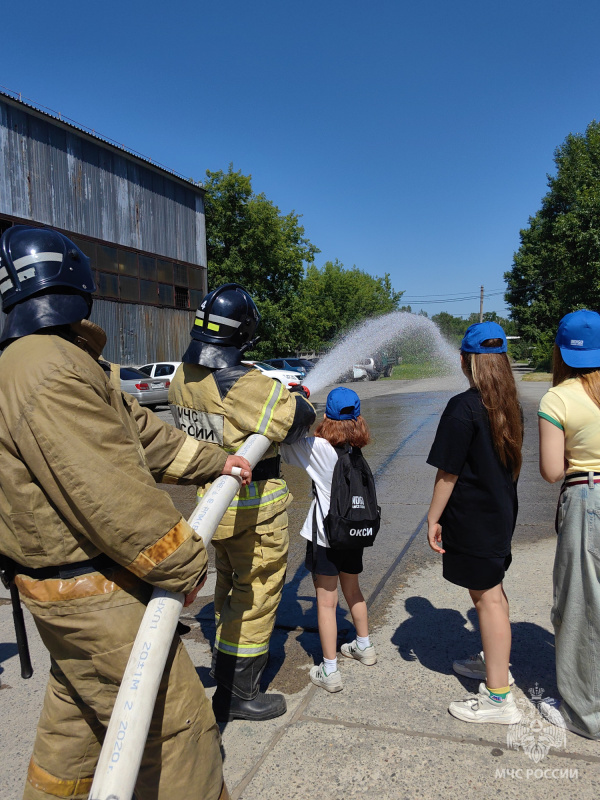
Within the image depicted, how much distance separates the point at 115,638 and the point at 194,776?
50cm

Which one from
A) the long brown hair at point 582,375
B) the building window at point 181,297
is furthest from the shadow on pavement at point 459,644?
the building window at point 181,297

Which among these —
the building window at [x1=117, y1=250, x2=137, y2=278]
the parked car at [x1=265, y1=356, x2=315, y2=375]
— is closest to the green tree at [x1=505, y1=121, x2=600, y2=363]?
the parked car at [x1=265, y1=356, x2=315, y2=375]

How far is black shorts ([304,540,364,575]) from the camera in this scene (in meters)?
3.15

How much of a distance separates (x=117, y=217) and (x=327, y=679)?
20685mm

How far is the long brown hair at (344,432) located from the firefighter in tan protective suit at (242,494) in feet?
0.92

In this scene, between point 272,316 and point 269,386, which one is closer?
point 269,386

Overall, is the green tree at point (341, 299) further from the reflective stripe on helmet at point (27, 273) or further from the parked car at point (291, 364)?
the reflective stripe on helmet at point (27, 273)

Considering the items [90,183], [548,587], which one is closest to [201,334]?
[548,587]

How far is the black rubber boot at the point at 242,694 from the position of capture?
2.88 metres

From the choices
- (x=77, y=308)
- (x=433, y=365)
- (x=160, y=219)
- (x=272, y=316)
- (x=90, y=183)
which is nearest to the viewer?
(x=77, y=308)

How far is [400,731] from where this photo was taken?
271 cm

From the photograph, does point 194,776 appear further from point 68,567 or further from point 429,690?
point 429,690

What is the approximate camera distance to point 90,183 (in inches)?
789

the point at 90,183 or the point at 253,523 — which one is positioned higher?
the point at 90,183
